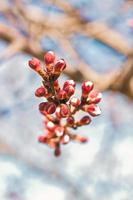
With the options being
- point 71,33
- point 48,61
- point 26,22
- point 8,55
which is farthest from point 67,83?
point 71,33

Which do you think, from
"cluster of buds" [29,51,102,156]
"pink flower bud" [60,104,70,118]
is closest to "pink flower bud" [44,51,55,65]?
"cluster of buds" [29,51,102,156]

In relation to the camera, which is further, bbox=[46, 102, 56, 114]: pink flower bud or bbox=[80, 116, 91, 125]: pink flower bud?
bbox=[80, 116, 91, 125]: pink flower bud

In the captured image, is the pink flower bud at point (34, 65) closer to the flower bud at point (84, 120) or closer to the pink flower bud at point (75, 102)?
the pink flower bud at point (75, 102)

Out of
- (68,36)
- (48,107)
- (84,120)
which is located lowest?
(48,107)

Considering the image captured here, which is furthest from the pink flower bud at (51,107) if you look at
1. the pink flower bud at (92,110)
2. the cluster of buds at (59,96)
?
the pink flower bud at (92,110)

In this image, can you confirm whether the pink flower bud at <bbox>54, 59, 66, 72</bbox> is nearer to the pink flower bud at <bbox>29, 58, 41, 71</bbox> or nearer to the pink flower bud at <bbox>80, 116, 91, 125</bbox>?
the pink flower bud at <bbox>29, 58, 41, 71</bbox>

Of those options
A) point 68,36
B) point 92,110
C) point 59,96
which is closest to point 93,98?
point 92,110

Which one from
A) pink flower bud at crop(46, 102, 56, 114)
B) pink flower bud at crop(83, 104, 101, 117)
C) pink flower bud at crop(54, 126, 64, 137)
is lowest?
pink flower bud at crop(46, 102, 56, 114)

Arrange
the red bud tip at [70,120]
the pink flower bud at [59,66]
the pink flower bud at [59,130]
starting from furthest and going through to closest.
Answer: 1. the pink flower bud at [59,130]
2. the red bud tip at [70,120]
3. the pink flower bud at [59,66]

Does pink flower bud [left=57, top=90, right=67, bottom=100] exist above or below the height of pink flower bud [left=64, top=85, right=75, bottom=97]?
below

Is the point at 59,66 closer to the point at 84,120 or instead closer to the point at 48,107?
the point at 48,107

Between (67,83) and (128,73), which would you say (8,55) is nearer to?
(128,73)

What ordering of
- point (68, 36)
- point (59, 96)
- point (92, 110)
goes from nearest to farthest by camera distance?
1. point (59, 96)
2. point (92, 110)
3. point (68, 36)
